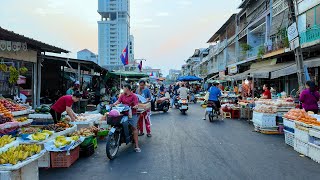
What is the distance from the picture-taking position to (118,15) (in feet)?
299

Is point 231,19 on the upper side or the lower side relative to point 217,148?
upper

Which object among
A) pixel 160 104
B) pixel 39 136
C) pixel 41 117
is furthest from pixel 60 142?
pixel 160 104

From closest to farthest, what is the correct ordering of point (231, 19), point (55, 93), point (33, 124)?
1. point (33, 124)
2. point (55, 93)
3. point (231, 19)

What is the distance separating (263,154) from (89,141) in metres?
4.43

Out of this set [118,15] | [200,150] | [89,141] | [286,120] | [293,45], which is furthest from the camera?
[118,15]

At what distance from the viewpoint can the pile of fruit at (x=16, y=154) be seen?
470cm

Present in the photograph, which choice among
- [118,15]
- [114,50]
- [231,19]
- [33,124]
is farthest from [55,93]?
[114,50]

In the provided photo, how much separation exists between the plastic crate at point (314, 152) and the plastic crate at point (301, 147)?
191 mm

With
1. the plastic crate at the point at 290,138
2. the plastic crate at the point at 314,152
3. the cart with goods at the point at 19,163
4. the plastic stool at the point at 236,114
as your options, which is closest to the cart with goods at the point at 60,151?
the cart with goods at the point at 19,163

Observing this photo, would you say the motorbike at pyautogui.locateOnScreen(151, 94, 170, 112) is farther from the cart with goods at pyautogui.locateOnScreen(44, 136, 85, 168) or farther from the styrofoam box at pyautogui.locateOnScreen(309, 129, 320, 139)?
the cart with goods at pyautogui.locateOnScreen(44, 136, 85, 168)

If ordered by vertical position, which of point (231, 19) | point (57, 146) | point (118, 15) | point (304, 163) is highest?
point (118, 15)

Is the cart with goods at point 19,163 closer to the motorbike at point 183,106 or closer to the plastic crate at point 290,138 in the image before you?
the plastic crate at point 290,138

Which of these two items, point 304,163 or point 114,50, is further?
point 114,50

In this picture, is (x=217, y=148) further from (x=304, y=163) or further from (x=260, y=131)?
(x=260, y=131)
